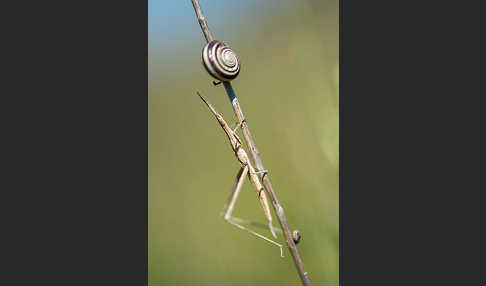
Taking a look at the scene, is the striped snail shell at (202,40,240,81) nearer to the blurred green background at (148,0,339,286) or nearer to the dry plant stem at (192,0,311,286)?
the dry plant stem at (192,0,311,286)

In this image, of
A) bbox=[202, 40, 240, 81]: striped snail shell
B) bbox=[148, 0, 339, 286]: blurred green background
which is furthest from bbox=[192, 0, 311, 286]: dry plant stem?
bbox=[148, 0, 339, 286]: blurred green background

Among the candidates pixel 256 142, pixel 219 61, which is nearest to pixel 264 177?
pixel 256 142

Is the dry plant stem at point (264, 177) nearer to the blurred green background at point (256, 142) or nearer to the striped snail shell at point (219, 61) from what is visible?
the striped snail shell at point (219, 61)

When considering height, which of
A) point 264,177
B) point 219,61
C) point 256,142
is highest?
point 219,61

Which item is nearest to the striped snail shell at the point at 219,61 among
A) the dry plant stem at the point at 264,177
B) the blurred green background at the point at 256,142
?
the dry plant stem at the point at 264,177

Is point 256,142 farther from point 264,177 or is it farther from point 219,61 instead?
point 219,61
